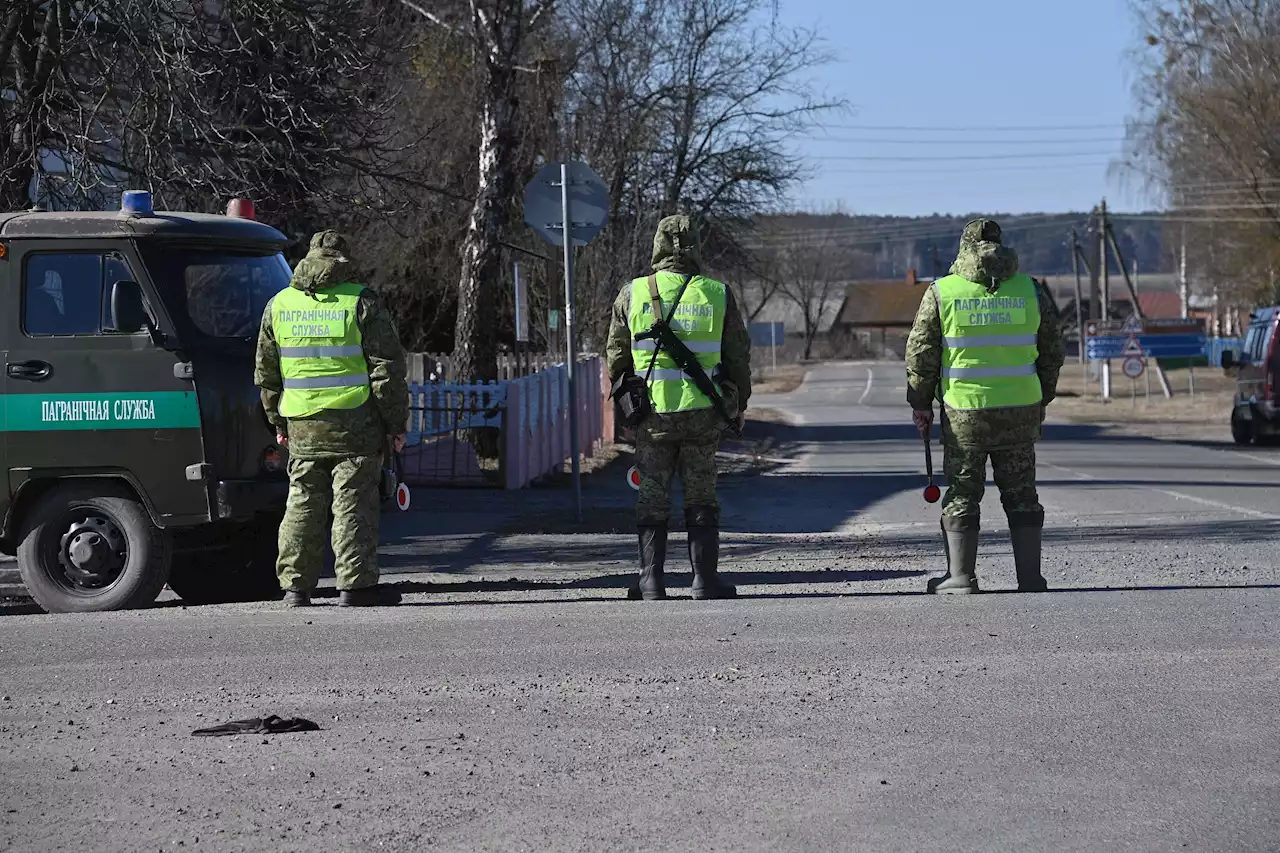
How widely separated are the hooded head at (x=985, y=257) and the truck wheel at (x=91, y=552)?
172 inches

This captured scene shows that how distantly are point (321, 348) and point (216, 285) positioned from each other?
103cm

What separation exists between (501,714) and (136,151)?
930 cm

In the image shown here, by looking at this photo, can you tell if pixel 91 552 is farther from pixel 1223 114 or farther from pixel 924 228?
pixel 924 228

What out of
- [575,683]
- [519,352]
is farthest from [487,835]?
[519,352]

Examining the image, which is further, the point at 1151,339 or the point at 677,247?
the point at 1151,339

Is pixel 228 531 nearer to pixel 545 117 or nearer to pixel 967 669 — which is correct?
pixel 967 669

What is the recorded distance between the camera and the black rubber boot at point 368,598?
8844mm

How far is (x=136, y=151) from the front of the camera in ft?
46.4

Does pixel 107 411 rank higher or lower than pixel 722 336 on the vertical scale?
lower

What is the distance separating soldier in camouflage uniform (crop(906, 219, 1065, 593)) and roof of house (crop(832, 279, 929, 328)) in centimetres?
13740

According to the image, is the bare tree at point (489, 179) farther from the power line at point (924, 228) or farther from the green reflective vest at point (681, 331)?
the power line at point (924, 228)

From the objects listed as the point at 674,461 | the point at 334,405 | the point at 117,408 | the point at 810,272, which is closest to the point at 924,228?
the point at 810,272

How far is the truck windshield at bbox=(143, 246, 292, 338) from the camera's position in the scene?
30.0 feet

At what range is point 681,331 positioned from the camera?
8.91 meters
